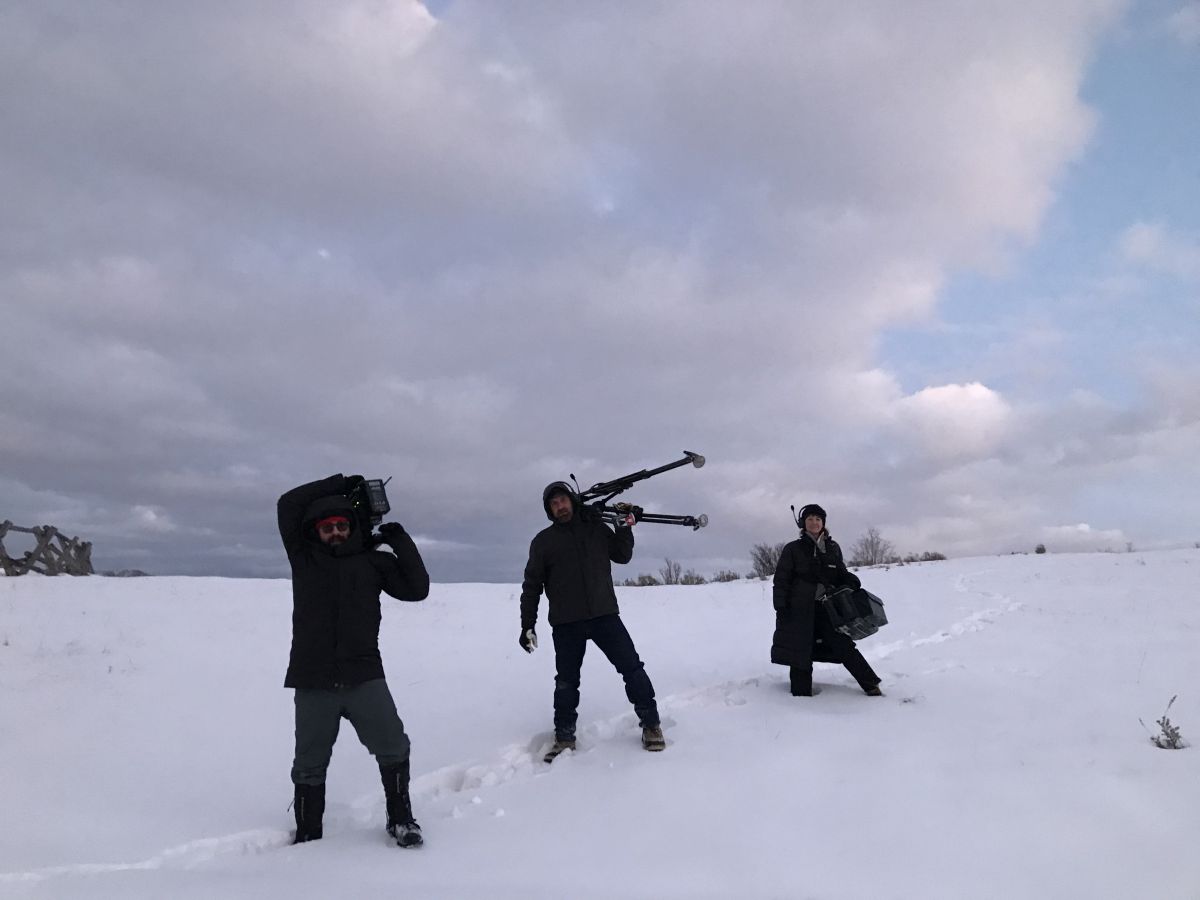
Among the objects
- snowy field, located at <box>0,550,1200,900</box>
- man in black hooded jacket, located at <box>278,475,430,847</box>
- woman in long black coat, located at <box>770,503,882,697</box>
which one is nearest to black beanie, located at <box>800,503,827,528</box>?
woman in long black coat, located at <box>770,503,882,697</box>

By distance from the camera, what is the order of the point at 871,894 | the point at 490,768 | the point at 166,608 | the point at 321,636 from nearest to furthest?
1. the point at 871,894
2. the point at 321,636
3. the point at 490,768
4. the point at 166,608

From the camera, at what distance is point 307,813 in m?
4.41

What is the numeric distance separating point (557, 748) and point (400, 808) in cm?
176

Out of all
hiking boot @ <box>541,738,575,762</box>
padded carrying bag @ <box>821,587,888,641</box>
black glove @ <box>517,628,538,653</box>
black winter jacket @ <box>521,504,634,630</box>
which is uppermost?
black winter jacket @ <box>521,504,634,630</box>

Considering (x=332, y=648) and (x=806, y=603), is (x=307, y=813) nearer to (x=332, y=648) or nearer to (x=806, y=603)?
(x=332, y=648)

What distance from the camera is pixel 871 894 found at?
3311 mm

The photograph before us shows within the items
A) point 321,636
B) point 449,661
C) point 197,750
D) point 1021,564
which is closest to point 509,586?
point 449,661

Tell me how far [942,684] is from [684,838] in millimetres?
4285

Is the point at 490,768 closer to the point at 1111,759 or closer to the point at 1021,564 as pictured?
the point at 1111,759

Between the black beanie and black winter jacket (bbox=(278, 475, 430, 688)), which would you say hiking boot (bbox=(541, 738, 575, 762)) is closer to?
black winter jacket (bbox=(278, 475, 430, 688))

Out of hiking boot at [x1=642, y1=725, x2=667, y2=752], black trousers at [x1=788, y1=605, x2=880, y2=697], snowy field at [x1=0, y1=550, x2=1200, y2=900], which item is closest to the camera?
snowy field at [x1=0, y1=550, x2=1200, y2=900]

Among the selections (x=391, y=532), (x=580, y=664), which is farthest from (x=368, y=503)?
(x=580, y=664)

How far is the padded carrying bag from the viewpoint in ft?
21.9

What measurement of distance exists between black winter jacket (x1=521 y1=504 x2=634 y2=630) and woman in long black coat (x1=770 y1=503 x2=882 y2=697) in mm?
1863
